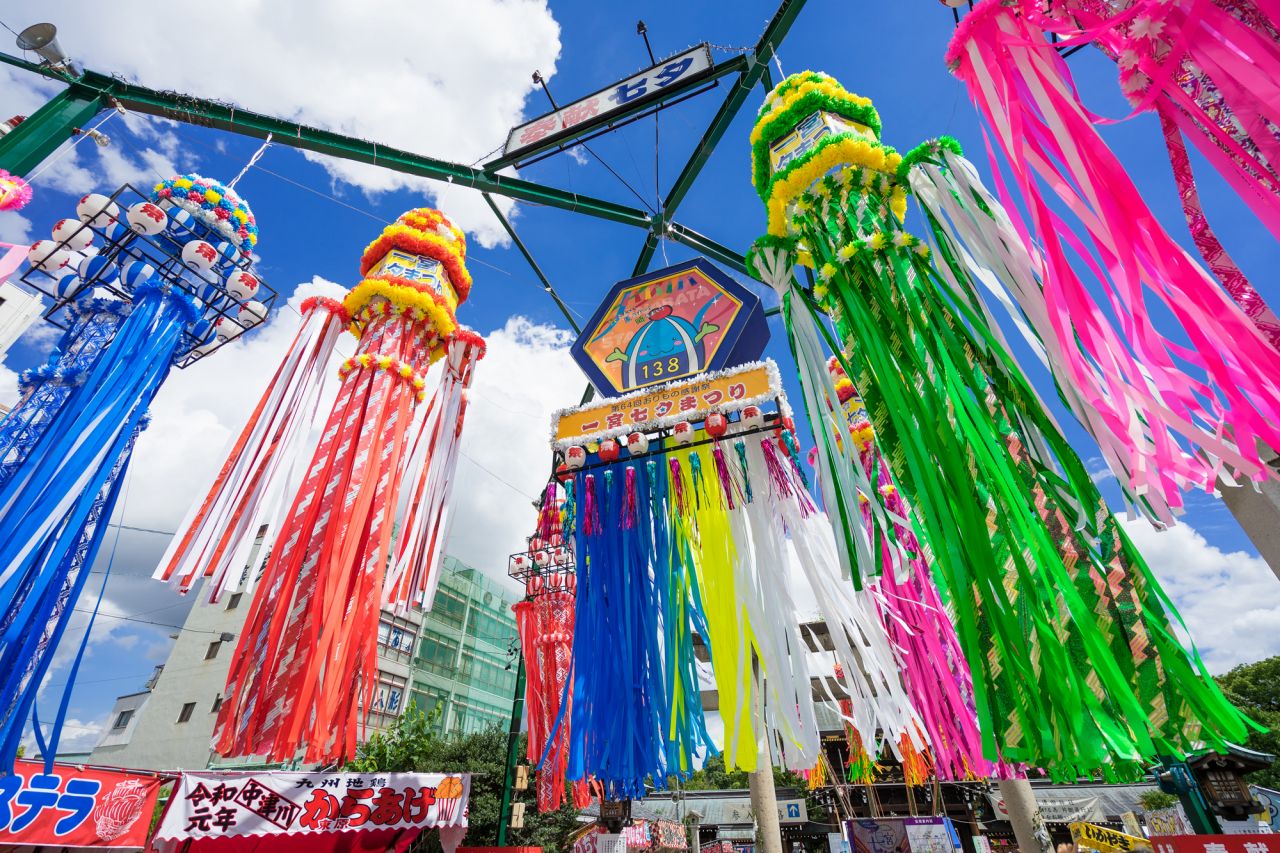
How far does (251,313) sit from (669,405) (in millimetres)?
3130

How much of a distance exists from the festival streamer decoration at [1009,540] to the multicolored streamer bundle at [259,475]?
3807mm

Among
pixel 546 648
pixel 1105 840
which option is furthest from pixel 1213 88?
pixel 1105 840

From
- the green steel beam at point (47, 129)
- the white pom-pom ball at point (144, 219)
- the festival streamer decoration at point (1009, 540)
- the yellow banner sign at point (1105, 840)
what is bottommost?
the yellow banner sign at point (1105, 840)

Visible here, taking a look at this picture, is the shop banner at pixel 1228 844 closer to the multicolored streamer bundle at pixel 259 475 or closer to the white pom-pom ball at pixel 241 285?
the multicolored streamer bundle at pixel 259 475

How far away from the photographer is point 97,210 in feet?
12.0

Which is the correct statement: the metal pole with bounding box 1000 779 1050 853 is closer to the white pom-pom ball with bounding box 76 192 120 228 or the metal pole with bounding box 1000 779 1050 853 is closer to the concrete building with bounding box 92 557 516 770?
the white pom-pom ball with bounding box 76 192 120 228

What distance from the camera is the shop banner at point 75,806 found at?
5.81m

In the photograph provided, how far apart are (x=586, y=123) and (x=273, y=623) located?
548 centimetres

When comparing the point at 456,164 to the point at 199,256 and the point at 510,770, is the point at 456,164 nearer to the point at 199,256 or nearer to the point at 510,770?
the point at 199,256

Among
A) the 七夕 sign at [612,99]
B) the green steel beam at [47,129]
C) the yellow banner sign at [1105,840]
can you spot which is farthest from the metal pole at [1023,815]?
the green steel beam at [47,129]

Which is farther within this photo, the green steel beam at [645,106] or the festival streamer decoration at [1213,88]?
the green steel beam at [645,106]

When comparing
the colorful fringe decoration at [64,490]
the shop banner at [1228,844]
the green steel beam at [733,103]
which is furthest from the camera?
the green steel beam at [733,103]

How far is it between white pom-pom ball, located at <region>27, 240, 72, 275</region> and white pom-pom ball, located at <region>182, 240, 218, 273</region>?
2.04 ft

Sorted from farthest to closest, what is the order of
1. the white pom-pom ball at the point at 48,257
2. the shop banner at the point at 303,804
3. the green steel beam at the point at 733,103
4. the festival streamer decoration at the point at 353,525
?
the shop banner at the point at 303,804
the green steel beam at the point at 733,103
the white pom-pom ball at the point at 48,257
the festival streamer decoration at the point at 353,525
